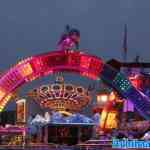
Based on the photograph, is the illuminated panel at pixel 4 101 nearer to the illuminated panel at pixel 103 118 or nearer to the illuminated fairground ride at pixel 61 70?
the illuminated fairground ride at pixel 61 70

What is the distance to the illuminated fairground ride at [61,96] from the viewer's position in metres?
45.8

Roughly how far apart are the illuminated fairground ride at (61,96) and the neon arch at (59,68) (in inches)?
235

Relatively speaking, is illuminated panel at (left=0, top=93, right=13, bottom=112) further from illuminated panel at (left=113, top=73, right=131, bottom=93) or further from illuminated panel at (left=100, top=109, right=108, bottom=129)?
illuminated panel at (left=100, top=109, right=108, bottom=129)

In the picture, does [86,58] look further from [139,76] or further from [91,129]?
[139,76]

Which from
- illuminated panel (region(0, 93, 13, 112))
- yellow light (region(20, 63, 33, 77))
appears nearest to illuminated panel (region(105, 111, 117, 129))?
illuminated panel (region(0, 93, 13, 112))

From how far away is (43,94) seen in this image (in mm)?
46031

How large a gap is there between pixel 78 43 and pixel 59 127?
27.3 ft

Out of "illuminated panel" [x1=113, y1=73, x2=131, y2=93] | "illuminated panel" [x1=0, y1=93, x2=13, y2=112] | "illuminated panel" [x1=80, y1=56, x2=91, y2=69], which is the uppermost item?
"illuminated panel" [x1=80, y1=56, x2=91, y2=69]

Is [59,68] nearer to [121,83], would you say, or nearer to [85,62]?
[85,62]

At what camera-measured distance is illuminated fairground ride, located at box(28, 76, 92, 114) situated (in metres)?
45.8

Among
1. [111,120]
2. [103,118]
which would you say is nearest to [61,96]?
[103,118]

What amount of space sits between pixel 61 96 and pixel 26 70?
727 cm

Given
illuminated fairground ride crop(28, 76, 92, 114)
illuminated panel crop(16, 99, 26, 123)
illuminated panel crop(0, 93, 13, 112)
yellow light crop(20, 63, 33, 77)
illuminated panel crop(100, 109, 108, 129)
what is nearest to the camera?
yellow light crop(20, 63, 33, 77)

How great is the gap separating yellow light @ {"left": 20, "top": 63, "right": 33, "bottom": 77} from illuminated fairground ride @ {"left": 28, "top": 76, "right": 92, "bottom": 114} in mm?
6149
